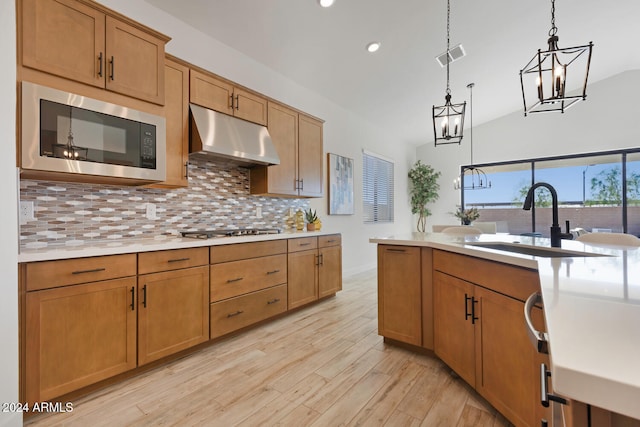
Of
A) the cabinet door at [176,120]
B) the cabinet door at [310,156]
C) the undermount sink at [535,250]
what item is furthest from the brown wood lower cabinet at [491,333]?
the cabinet door at [176,120]

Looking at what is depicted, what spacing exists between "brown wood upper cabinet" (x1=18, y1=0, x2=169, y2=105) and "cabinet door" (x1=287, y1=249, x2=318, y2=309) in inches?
77.6

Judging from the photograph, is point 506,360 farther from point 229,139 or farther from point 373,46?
point 373,46

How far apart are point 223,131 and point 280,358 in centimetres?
200

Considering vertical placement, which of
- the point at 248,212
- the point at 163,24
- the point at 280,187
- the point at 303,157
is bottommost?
the point at 248,212

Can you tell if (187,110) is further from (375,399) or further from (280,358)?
(375,399)

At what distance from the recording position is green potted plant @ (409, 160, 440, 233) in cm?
747

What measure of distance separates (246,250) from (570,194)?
23.2 ft

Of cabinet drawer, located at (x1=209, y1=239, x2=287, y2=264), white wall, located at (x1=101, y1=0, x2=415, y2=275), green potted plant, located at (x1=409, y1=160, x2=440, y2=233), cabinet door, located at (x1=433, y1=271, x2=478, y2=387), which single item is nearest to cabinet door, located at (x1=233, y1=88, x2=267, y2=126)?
white wall, located at (x1=101, y1=0, x2=415, y2=275)

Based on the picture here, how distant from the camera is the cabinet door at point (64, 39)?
167 cm

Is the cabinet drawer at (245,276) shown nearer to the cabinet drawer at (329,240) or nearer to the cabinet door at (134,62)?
the cabinet drawer at (329,240)

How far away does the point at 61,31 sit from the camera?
5.83 feet

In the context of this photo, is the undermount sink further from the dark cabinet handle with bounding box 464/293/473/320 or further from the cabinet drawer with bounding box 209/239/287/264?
the cabinet drawer with bounding box 209/239/287/264

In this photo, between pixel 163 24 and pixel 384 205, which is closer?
pixel 163 24

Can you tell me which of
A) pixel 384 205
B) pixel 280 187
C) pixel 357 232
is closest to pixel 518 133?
pixel 384 205
